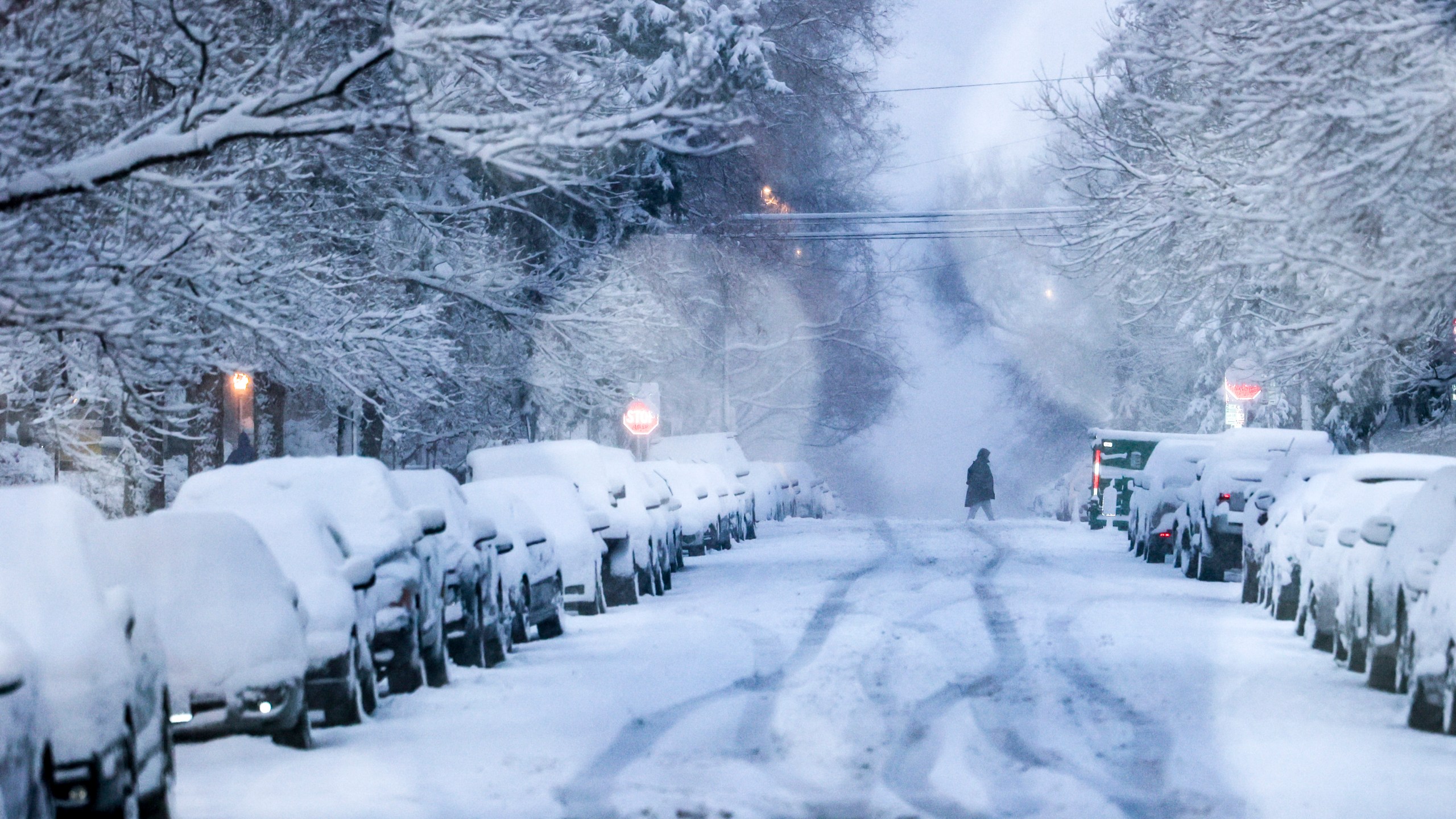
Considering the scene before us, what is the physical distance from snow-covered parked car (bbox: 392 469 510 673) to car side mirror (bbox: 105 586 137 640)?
5869 mm

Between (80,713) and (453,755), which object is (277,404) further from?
(80,713)

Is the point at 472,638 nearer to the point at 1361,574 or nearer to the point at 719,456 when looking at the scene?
the point at 1361,574

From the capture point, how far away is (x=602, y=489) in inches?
850

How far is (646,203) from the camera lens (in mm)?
30344

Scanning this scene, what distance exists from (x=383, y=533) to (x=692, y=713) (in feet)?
8.56

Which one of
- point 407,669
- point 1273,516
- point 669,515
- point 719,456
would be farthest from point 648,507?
point 719,456

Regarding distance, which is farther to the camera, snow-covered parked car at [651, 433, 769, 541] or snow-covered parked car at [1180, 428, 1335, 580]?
snow-covered parked car at [651, 433, 769, 541]

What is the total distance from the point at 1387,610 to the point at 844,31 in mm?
24695

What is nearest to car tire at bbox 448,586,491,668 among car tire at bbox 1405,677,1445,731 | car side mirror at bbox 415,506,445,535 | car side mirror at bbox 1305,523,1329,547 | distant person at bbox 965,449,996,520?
car side mirror at bbox 415,506,445,535

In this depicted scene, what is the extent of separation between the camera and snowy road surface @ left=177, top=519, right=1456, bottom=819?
9.12 m

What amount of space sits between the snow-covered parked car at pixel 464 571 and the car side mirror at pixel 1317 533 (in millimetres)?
6803

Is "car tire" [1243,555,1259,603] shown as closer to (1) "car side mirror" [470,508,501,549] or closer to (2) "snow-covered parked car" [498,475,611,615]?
(2) "snow-covered parked car" [498,475,611,615]

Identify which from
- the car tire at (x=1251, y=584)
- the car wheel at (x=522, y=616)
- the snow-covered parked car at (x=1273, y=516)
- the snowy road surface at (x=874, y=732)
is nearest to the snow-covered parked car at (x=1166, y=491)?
the snow-covered parked car at (x=1273, y=516)

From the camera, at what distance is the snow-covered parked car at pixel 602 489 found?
21.1 meters
